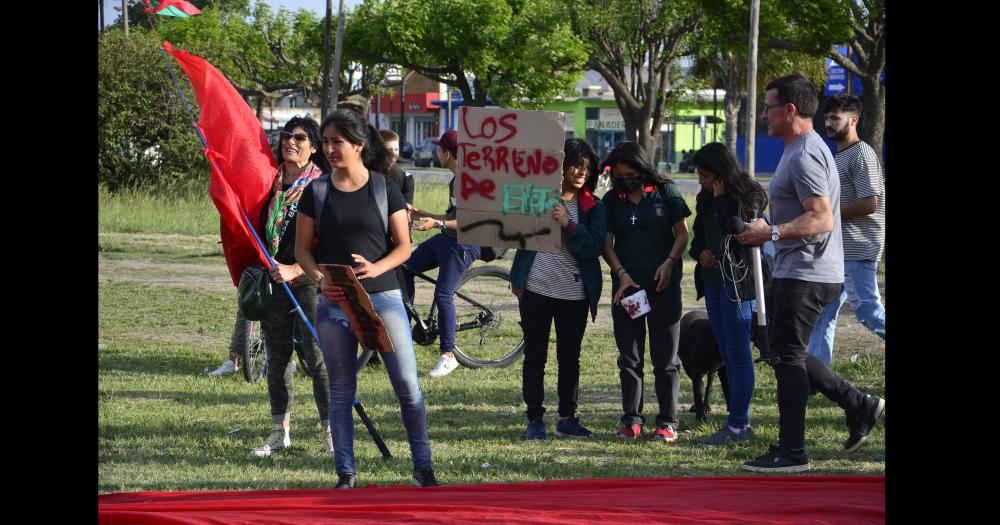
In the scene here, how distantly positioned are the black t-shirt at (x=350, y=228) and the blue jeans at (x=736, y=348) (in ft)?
7.39

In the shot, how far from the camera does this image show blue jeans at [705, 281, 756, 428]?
712 centimetres

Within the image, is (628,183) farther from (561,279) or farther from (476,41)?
(476,41)

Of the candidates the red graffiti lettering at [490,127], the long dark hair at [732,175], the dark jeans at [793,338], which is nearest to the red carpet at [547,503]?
the dark jeans at [793,338]

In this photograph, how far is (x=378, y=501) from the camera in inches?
207

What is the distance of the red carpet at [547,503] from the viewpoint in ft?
15.9

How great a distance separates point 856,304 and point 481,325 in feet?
9.95

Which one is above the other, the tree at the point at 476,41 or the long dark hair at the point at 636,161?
the tree at the point at 476,41

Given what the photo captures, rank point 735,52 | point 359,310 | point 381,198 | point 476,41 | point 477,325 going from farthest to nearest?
point 476,41 → point 735,52 → point 477,325 → point 381,198 → point 359,310

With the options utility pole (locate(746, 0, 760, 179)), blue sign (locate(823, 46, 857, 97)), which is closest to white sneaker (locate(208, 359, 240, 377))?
utility pole (locate(746, 0, 760, 179))

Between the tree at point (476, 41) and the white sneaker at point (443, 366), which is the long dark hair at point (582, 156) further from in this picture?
the tree at point (476, 41)

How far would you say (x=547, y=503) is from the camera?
5.18m

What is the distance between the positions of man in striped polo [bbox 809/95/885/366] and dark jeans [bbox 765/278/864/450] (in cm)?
143

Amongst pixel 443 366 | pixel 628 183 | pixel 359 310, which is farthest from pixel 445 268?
pixel 359 310
